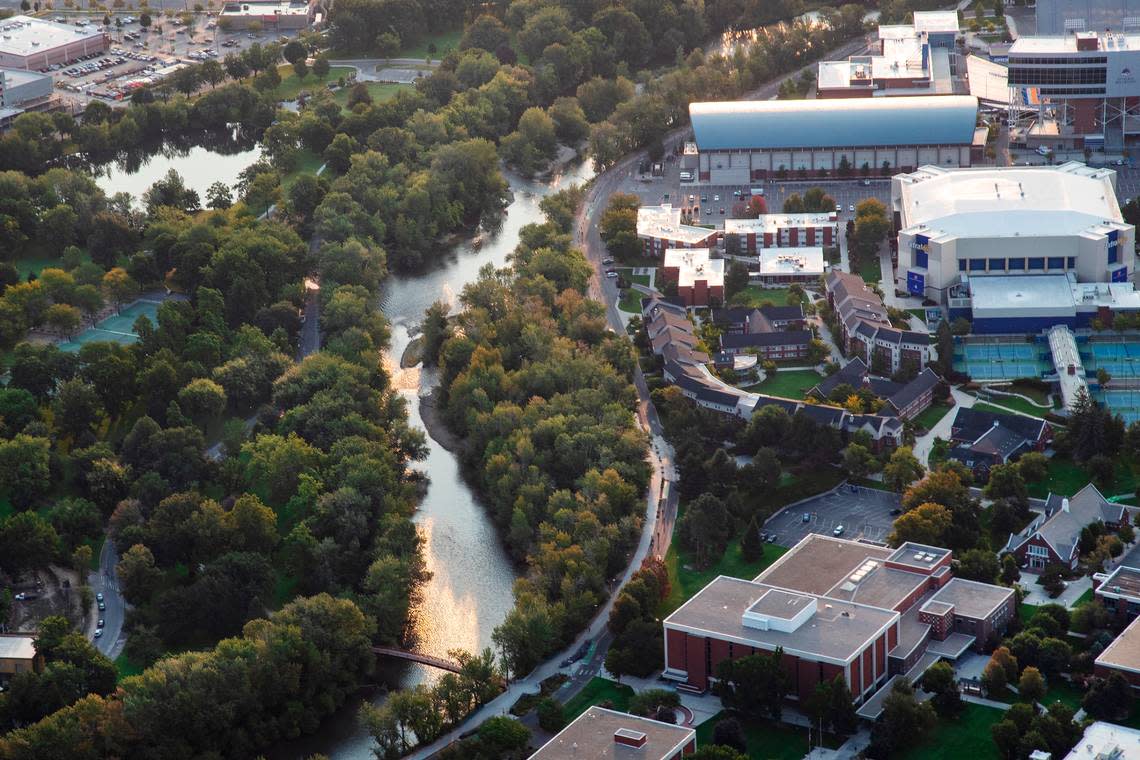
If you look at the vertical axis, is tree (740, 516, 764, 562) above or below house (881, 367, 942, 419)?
below

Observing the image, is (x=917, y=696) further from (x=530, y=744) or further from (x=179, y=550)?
(x=179, y=550)

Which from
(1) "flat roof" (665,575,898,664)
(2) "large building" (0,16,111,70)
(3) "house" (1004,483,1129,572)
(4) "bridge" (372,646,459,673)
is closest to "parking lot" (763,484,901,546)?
(3) "house" (1004,483,1129,572)

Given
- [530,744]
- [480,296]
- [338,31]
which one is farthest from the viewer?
[338,31]

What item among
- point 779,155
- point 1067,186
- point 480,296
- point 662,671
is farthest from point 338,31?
point 662,671

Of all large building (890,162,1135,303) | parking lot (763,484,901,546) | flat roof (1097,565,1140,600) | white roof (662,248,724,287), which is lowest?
parking lot (763,484,901,546)

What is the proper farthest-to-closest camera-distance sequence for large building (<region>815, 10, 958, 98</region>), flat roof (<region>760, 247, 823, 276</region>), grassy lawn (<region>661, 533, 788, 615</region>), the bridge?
large building (<region>815, 10, 958, 98</region>) < flat roof (<region>760, 247, 823, 276</region>) < grassy lawn (<region>661, 533, 788, 615</region>) < the bridge

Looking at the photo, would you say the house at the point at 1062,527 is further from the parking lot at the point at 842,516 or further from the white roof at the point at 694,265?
the white roof at the point at 694,265

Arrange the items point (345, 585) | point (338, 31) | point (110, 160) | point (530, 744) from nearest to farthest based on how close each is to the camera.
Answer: point (530, 744), point (345, 585), point (110, 160), point (338, 31)

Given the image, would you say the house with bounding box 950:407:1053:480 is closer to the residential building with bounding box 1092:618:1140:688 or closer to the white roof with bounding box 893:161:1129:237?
the residential building with bounding box 1092:618:1140:688
